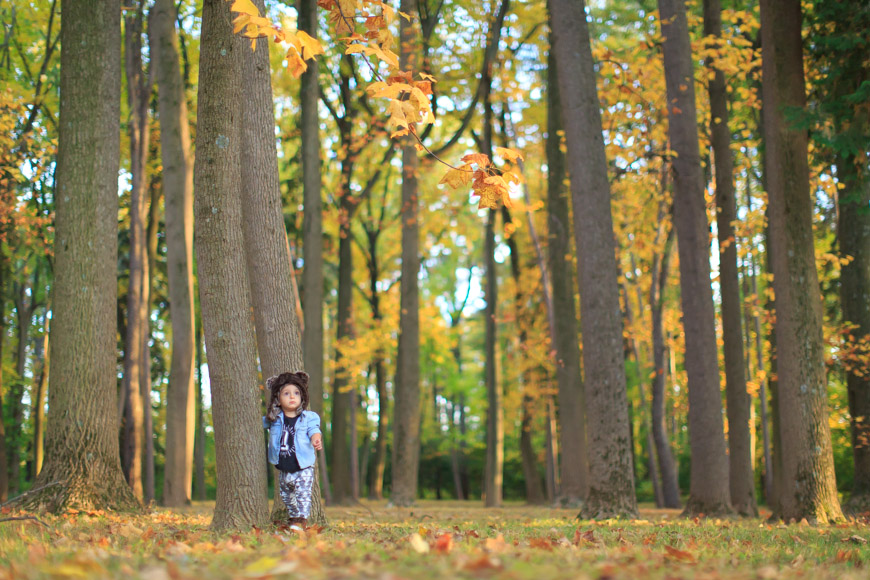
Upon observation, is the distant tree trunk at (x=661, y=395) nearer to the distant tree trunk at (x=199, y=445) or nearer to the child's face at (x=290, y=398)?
the child's face at (x=290, y=398)

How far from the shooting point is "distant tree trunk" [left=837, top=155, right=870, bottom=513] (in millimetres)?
11438

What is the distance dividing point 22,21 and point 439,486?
95.9 ft

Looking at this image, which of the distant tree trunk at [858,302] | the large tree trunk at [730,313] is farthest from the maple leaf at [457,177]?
the distant tree trunk at [858,302]

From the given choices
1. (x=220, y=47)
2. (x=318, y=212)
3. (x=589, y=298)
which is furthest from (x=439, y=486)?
(x=220, y=47)

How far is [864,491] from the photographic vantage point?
11.3 metres

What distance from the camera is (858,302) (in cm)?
1240

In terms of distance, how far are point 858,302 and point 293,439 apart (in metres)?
10.4

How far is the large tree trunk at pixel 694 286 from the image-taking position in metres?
10.1

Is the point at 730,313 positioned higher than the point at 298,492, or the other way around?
the point at 730,313

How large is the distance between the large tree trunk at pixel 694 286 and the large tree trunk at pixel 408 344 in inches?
189

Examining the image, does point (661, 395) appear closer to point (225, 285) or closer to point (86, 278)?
point (86, 278)

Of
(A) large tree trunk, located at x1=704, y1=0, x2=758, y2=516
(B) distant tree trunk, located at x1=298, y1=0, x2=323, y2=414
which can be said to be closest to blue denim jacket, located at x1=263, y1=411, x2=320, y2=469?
(B) distant tree trunk, located at x1=298, y1=0, x2=323, y2=414

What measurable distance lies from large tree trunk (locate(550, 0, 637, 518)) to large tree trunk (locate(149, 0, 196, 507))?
21.4 ft

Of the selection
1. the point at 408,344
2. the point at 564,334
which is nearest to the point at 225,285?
the point at 408,344
